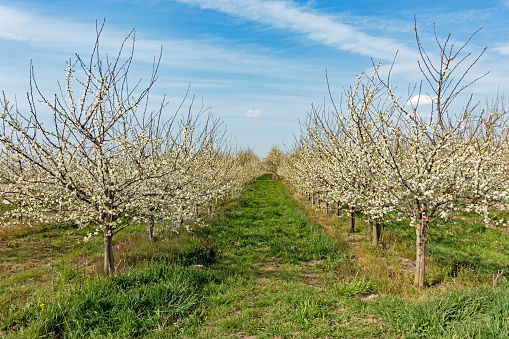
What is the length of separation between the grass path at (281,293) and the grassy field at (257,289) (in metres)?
0.03

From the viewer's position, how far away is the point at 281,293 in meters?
6.55

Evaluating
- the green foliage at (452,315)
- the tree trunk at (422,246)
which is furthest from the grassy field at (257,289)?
the tree trunk at (422,246)

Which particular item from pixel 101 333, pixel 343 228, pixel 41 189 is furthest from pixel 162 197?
pixel 343 228

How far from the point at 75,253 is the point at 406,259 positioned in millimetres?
10097

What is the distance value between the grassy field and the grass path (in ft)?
0.08

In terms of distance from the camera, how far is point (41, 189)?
21.8 ft

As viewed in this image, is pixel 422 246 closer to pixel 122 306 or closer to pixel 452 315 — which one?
pixel 452 315

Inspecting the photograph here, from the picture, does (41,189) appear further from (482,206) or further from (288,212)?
(288,212)

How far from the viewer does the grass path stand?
5043 millimetres

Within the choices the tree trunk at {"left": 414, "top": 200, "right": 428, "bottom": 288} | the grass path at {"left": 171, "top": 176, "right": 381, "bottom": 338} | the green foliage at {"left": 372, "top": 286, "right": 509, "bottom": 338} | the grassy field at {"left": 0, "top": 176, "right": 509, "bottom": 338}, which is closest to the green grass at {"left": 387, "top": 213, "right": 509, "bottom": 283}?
the grassy field at {"left": 0, "top": 176, "right": 509, "bottom": 338}

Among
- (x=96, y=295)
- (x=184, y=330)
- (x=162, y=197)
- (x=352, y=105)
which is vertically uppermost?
(x=352, y=105)

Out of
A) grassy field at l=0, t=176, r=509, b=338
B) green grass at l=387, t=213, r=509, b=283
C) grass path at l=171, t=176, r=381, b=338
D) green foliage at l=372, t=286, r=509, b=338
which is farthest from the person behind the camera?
green grass at l=387, t=213, r=509, b=283

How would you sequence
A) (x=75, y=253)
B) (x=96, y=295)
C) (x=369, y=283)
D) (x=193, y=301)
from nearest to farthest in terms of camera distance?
(x=96, y=295)
(x=193, y=301)
(x=369, y=283)
(x=75, y=253)

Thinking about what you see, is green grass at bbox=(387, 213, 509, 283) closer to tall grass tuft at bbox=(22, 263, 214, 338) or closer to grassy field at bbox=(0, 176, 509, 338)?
grassy field at bbox=(0, 176, 509, 338)
